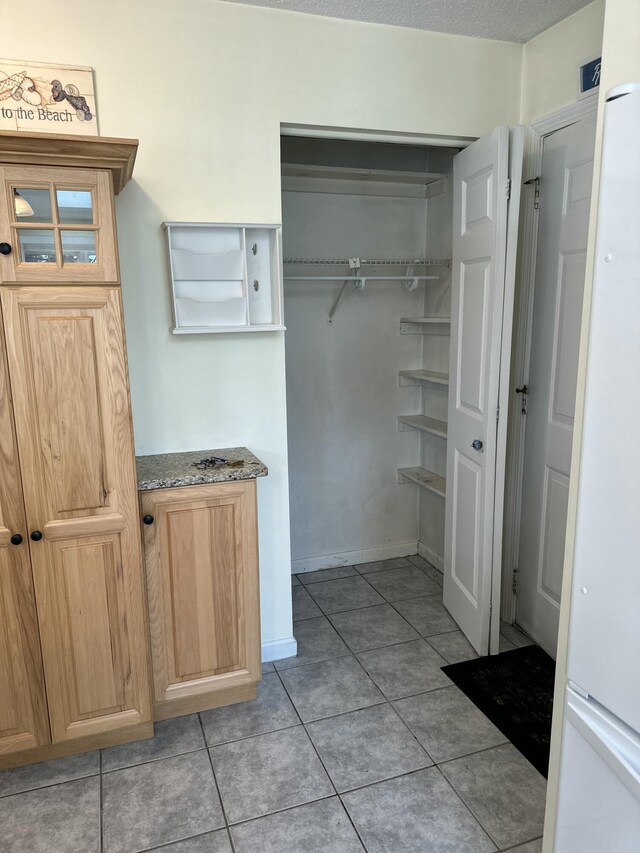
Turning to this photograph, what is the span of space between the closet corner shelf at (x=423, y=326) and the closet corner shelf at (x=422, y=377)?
237 millimetres

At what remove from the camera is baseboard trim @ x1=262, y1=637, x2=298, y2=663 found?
2.65 meters

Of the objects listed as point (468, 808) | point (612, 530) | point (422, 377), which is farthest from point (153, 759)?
point (422, 377)

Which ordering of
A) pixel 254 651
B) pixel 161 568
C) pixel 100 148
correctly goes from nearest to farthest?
1. pixel 100 148
2. pixel 161 568
3. pixel 254 651

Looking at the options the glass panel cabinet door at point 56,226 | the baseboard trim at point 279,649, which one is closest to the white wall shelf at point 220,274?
the glass panel cabinet door at point 56,226

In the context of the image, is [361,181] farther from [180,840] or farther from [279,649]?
[180,840]

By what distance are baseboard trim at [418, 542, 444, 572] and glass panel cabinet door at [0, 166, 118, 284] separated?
257cm

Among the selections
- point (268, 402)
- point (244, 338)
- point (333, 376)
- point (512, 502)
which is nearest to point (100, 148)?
point (244, 338)

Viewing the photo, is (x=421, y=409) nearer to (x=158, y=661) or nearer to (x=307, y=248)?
(x=307, y=248)

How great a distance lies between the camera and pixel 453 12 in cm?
225

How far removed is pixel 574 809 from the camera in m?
1.22

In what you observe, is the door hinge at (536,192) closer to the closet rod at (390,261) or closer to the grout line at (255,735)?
the closet rod at (390,261)

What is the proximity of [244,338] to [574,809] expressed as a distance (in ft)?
6.11

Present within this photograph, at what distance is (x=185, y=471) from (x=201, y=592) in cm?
48

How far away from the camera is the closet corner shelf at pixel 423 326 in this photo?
3.32 metres
